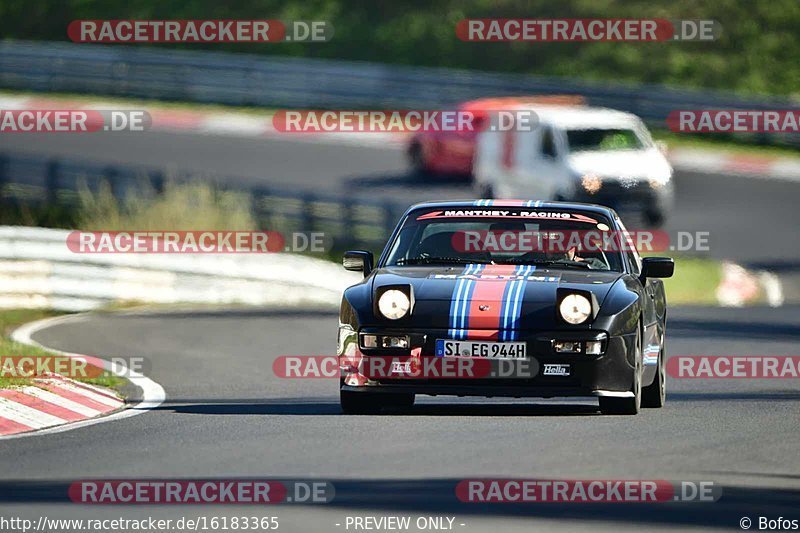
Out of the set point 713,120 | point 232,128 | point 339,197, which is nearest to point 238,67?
point 232,128

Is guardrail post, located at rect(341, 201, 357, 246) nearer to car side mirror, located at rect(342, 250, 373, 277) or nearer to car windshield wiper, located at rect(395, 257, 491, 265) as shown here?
car side mirror, located at rect(342, 250, 373, 277)

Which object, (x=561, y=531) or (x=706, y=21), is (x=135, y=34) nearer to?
(x=706, y=21)

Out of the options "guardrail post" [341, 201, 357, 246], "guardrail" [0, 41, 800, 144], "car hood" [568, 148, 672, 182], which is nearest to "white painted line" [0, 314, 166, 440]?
"guardrail post" [341, 201, 357, 246]

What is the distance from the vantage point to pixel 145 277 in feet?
68.6

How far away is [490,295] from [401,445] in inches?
52.5

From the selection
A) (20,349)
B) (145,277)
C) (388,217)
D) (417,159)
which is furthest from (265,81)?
(20,349)

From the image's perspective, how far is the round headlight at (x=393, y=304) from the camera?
10.4 meters

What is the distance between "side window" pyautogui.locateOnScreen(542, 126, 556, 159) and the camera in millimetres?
25031

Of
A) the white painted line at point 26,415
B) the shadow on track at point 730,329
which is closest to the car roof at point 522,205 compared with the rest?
the white painted line at point 26,415

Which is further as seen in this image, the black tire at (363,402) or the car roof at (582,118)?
the car roof at (582,118)

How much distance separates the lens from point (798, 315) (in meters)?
20.0

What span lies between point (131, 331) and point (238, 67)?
74.9ft

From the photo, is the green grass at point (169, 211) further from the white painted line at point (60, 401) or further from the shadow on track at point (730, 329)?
the white painted line at point (60, 401)

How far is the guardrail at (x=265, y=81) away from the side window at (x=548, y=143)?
11.4m
